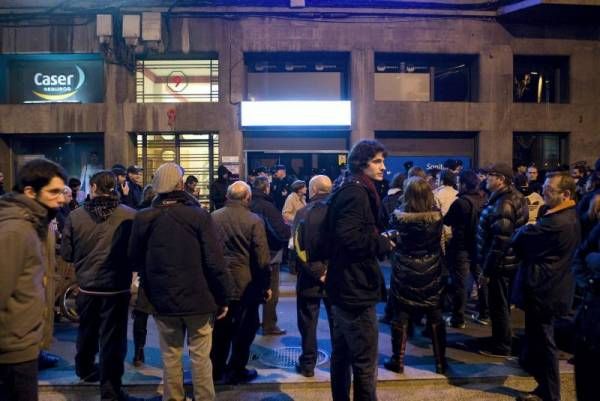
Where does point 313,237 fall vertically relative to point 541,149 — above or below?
below

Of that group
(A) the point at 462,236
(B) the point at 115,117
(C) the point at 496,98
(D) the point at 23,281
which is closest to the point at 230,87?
(B) the point at 115,117

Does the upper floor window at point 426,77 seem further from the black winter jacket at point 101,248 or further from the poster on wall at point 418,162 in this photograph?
the black winter jacket at point 101,248

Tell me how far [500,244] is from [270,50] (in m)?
10.4

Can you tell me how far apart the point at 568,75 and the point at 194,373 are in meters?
14.8

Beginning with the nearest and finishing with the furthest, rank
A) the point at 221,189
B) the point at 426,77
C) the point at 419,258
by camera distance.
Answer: the point at 419,258 < the point at 221,189 < the point at 426,77

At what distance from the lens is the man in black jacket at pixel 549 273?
15.4ft

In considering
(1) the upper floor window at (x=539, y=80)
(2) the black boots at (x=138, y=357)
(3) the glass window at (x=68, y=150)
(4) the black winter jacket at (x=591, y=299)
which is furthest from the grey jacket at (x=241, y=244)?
(1) the upper floor window at (x=539, y=80)

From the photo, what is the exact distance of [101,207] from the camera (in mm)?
5215

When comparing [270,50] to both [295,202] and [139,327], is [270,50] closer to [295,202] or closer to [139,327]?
[295,202]

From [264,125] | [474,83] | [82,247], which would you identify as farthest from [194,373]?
[474,83]

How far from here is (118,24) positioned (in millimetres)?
14594

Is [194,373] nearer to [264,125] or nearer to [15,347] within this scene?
[15,347]

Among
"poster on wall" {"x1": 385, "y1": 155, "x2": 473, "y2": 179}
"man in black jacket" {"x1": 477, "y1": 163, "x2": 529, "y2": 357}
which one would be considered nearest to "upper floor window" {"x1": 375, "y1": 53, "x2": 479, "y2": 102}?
"poster on wall" {"x1": 385, "y1": 155, "x2": 473, "y2": 179}

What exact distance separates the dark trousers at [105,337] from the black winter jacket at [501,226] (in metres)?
3.80
